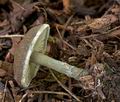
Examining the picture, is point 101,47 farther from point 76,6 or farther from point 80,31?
point 76,6

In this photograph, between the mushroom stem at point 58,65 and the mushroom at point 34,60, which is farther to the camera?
the mushroom stem at point 58,65

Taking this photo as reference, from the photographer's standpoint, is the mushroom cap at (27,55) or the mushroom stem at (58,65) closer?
the mushroom cap at (27,55)

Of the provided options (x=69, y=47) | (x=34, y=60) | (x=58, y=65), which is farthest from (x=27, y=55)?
(x=69, y=47)

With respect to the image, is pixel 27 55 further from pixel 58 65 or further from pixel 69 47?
pixel 69 47

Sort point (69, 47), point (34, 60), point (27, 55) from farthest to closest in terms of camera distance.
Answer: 1. point (69, 47)
2. point (34, 60)
3. point (27, 55)
